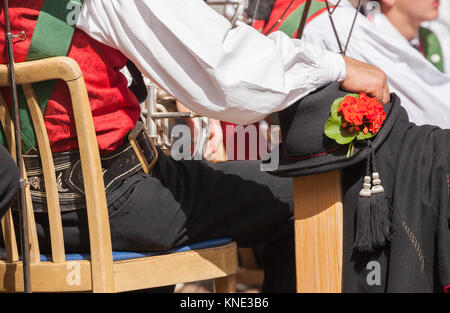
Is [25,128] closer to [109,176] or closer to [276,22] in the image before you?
[109,176]

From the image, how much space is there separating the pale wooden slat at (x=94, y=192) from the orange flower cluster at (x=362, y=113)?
47 cm

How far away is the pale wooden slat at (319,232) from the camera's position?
1.16 metres

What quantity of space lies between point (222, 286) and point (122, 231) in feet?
0.95

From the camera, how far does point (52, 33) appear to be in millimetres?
1085

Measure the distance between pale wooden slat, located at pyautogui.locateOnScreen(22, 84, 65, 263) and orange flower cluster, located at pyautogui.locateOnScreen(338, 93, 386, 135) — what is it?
0.56 m

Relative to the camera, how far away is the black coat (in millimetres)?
1072

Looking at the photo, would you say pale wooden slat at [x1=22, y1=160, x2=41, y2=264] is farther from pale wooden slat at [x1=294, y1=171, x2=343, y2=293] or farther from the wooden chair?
pale wooden slat at [x1=294, y1=171, x2=343, y2=293]

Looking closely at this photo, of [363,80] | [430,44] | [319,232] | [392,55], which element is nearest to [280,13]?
[392,55]

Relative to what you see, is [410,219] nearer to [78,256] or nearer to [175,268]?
[175,268]

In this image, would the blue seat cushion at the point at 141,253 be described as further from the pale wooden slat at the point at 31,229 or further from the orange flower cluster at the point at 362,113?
the orange flower cluster at the point at 362,113

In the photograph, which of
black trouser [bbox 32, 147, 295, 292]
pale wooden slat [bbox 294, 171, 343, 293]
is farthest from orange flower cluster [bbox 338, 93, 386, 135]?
black trouser [bbox 32, 147, 295, 292]

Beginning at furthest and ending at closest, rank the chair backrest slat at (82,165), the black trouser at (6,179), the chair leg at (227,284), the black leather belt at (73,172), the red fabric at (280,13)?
the red fabric at (280,13), the chair leg at (227,284), the black leather belt at (73,172), the chair backrest slat at (82,165), the black trouser at (6,179)

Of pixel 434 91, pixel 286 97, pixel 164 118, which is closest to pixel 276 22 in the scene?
pixel 434 91

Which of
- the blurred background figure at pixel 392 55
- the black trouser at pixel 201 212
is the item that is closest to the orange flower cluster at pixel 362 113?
the black trouser at pixel 201 212
